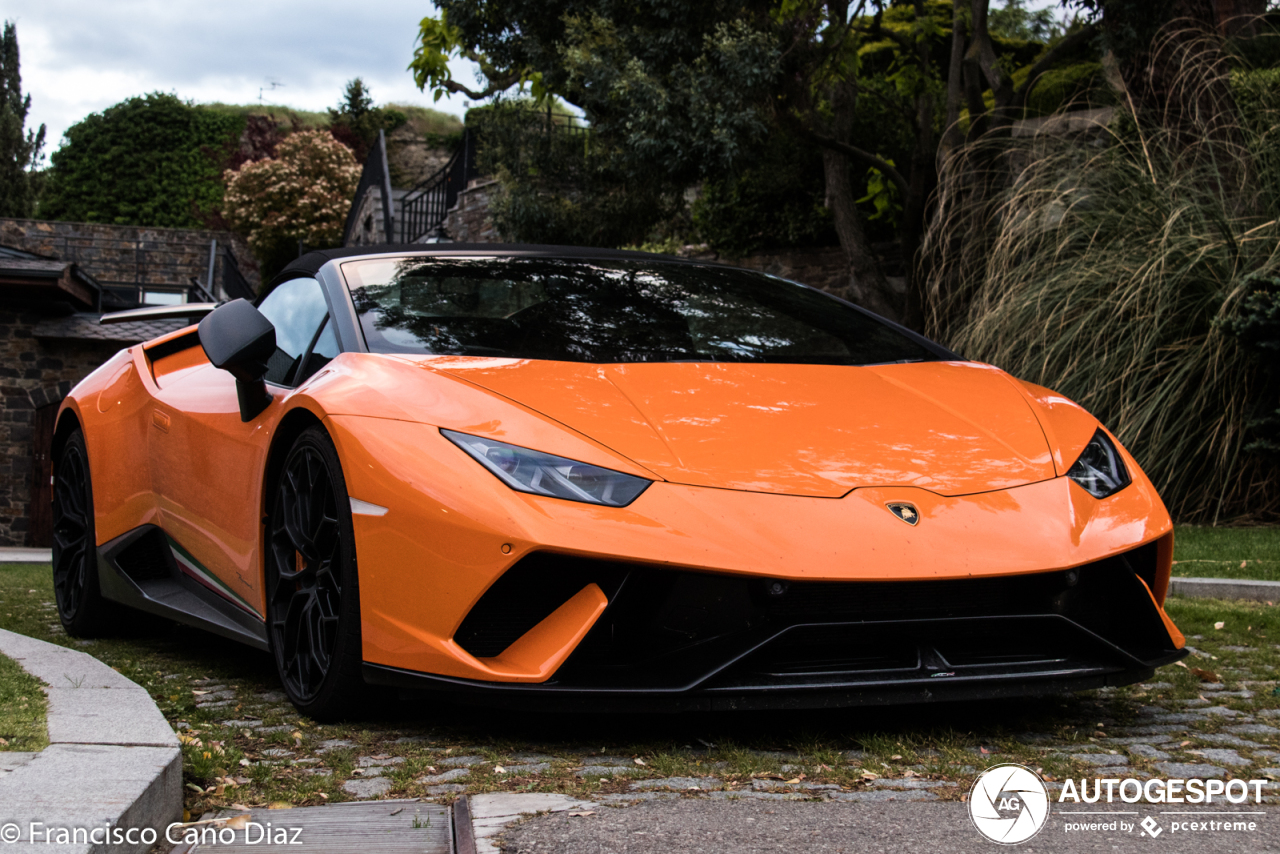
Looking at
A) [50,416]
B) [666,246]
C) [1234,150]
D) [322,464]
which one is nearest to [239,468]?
[322,464]

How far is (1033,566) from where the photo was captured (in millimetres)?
2570

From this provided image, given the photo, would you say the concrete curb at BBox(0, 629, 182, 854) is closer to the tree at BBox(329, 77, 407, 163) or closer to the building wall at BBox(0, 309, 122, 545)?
the building wall at BBox(0, 309, 122, 545)

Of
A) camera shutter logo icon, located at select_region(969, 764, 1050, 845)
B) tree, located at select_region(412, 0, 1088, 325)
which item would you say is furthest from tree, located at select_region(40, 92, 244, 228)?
camera shutter logo icon, located at select_region(969, 764, 1050, 845)

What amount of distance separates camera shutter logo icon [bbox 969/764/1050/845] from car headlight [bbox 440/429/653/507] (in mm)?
879

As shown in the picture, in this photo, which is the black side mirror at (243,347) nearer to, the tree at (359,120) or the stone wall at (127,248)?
the stone wall at (127,248)

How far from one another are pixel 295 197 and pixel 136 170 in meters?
7.36

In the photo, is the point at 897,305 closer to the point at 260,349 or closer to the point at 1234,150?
the point at 1234,150

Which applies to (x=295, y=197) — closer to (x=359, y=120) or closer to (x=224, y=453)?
(x=359, y=120)

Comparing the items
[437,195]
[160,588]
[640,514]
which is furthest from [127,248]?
[640,514]

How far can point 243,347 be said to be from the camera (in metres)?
3.24

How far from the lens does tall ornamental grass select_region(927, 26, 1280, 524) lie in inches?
282

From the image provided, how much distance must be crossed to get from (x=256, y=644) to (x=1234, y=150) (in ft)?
23.7

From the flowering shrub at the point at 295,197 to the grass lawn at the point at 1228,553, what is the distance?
103 feet

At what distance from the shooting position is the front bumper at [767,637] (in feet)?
8.16
